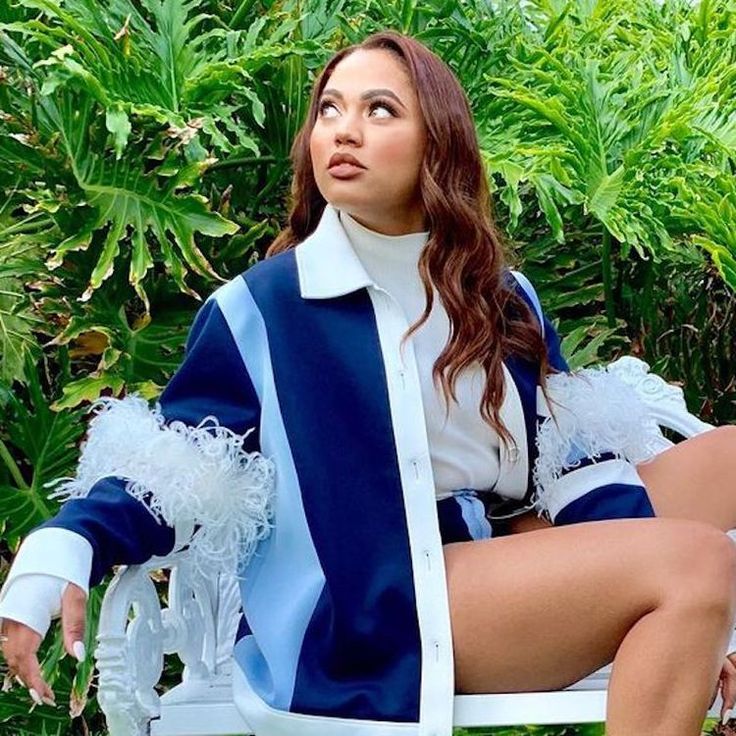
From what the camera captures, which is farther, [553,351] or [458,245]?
[553,351]

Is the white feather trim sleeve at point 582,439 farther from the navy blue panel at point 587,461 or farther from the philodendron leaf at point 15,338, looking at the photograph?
the philodendron leaf at point 15,338

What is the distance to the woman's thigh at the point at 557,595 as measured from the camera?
1.41m

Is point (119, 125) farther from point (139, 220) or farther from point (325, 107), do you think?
point (325, 107)

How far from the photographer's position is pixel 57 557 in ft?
4.50

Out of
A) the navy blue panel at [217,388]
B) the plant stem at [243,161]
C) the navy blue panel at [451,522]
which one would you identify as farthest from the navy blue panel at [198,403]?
the plant stem at [243,161]

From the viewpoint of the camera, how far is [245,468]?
60.8 inches

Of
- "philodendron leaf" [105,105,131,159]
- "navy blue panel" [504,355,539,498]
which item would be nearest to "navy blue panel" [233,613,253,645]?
"navy blue panel" [504,355,539,498]

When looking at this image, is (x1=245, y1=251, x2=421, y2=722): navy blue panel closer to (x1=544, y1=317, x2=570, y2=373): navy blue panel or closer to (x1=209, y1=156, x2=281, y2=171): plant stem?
(x1=544, y1=317, x2=570, y2=373): navy blue panel

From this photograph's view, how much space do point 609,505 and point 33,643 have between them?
686 millimetres

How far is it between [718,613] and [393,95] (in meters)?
0.68

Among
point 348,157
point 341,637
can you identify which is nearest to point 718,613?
point 341,637

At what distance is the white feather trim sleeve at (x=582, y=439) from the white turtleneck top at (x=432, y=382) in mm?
71

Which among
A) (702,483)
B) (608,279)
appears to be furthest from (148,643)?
(608,279)

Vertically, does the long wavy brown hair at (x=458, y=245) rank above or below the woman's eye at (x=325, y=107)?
below
